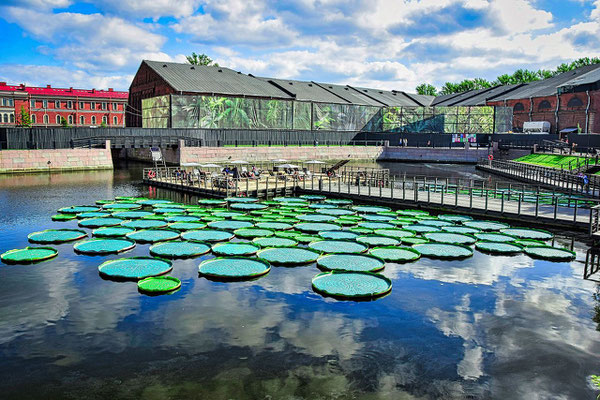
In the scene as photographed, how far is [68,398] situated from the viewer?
9977mm

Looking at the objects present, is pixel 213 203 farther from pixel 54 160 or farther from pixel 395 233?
pixel 54 160

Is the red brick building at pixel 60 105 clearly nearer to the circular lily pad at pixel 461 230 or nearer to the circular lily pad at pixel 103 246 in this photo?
the circular lily pad at pixel 103 246

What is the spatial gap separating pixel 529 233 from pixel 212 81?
74580 millimetres

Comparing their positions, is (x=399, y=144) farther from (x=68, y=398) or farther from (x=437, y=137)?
(x=68, y=398)

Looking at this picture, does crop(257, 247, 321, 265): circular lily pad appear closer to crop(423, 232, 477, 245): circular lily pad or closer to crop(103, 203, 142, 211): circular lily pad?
crop(423, 232, 477, 245): circular lily pad

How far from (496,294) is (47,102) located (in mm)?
128120

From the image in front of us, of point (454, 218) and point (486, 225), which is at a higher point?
point (454, 218)

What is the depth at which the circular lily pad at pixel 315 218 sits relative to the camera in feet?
88.7

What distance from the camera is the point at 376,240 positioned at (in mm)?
22250

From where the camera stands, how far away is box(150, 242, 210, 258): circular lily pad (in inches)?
774

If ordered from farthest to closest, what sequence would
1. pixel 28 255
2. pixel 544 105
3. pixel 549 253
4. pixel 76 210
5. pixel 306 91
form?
1. pixel 306 91
2. pixel 544 105
3. pixel 76 210
4. pixel 549 253
5. pixel 28 255

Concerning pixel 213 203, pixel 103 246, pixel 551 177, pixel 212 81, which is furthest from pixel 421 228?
pixel 212 81

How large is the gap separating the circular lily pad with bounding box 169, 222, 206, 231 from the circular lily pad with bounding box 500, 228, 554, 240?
15.7 meters

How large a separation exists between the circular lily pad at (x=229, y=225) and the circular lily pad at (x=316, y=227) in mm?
2714
